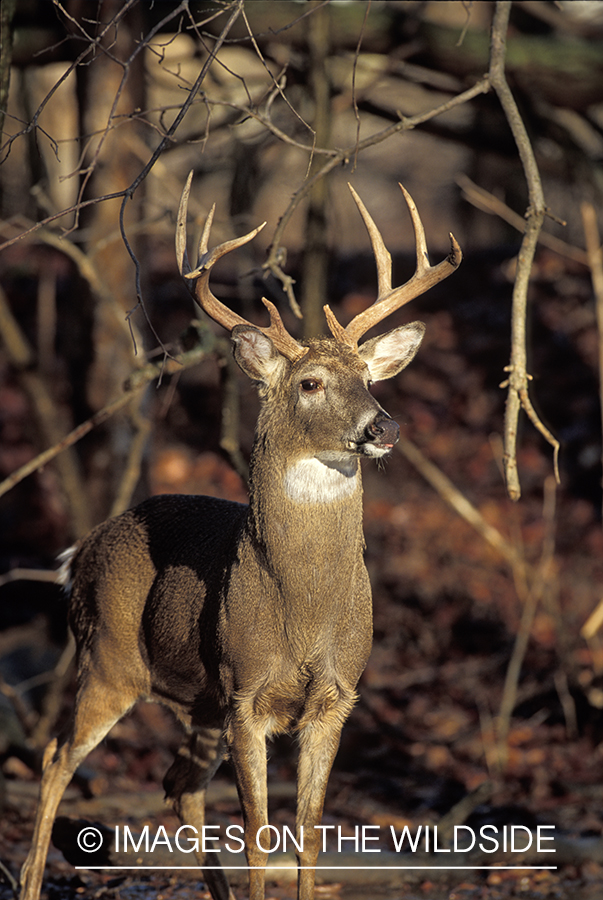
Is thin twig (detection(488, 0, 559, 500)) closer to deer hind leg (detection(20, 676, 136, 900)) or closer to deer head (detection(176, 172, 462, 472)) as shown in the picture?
deer head (detection(176, 172, 462, 472))

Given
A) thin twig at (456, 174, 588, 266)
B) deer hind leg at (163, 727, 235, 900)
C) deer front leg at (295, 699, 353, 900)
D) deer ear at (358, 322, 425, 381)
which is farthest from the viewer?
thin twig at (456, 174, 588, 266)

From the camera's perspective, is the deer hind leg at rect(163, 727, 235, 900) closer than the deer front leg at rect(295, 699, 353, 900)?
No

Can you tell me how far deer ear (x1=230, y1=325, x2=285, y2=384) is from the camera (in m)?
3.95

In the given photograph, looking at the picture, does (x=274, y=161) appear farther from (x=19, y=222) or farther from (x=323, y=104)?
(x=19, y=222)

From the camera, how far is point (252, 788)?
3979 mm

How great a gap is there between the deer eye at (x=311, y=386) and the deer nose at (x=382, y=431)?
0.32 meters

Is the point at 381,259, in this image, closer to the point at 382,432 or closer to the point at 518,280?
the point at 518,280

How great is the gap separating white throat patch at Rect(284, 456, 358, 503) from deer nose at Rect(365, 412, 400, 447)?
0.26 metres

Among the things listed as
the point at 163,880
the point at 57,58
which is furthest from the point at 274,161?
the point at 163,880

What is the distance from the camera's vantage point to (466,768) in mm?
7352

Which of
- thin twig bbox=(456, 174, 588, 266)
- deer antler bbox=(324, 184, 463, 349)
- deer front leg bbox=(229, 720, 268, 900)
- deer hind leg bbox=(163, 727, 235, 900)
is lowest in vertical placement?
deer hind leg bbox=(163, 727, 235, 900)

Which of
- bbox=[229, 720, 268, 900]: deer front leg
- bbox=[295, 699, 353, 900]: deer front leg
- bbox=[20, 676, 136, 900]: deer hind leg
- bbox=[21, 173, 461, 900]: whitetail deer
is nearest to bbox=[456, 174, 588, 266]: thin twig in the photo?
bbox=[21, 173, 461, 900]: whitetail deer

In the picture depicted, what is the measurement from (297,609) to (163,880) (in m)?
2.27

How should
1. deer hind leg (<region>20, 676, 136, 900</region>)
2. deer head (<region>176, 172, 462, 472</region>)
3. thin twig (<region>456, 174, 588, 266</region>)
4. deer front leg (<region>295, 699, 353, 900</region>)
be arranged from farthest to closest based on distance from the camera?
thin twig (<region>456, 174, 588, 266</region>) < deer hind leg (<region>20, 676, 136, 900</region>) < deer front leg (<region>295, 699, 353, 900</region>) < deer head (<region>176, 172, 462, 472</region>)
